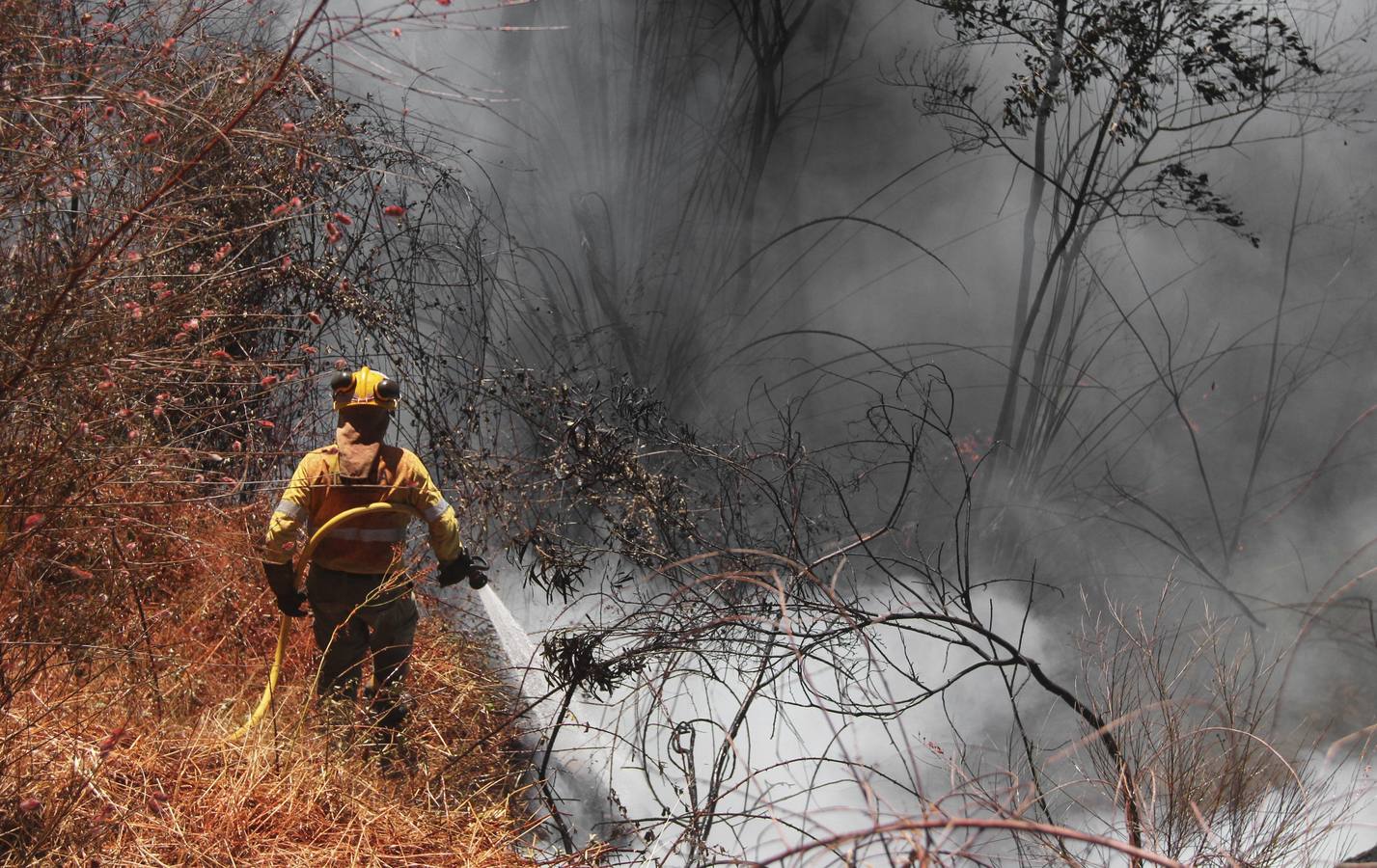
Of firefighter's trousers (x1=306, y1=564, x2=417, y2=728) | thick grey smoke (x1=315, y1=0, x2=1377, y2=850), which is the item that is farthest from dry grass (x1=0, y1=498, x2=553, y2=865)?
→ thick grey smoke (x1=315, y1=0, x2=1377, y2=850)

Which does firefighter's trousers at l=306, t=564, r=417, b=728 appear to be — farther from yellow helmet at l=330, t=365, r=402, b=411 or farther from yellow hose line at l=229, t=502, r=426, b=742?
yellow helmet at l=330, t=365, r=402, b=411

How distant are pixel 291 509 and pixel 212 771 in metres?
0.75

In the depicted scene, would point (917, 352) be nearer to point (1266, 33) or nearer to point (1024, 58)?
point (1024, 58)

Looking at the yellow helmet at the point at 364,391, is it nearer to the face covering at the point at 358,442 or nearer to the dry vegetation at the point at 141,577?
the face covering at the point at 358,442

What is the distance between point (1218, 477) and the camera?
5.35m

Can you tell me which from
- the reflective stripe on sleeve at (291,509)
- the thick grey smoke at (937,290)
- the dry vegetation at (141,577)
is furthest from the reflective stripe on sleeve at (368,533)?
the thick grey smoke at (937,290)

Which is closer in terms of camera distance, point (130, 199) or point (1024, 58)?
point (130, 199)

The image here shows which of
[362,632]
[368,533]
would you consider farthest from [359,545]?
[362,632]

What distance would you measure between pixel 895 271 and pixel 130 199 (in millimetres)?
3623

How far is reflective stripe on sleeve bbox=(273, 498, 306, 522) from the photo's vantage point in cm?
337

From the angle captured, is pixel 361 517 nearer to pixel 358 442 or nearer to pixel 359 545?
pixel 359 545

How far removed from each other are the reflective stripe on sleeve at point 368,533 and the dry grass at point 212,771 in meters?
0.40

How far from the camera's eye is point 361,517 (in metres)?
3.50

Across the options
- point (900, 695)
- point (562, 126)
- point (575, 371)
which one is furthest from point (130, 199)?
point (900, 695)
